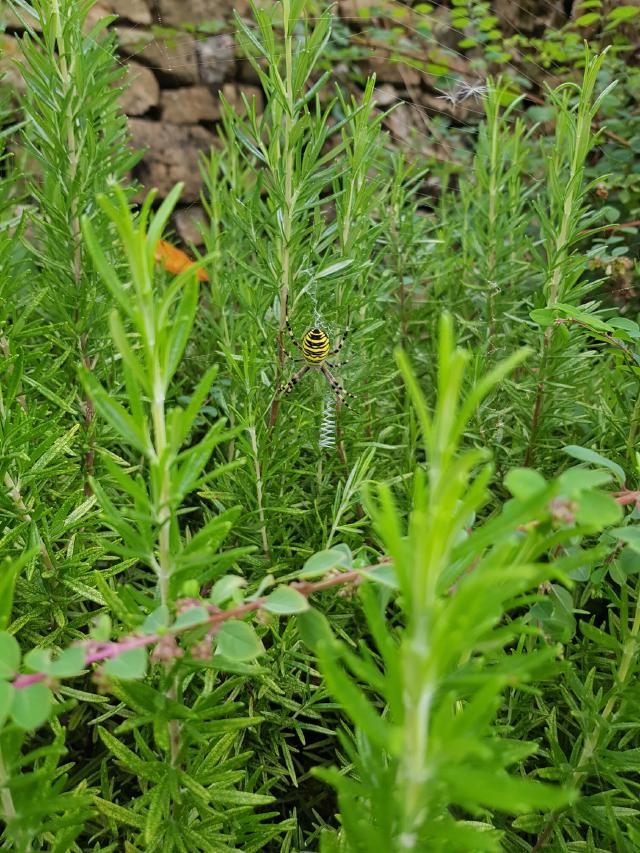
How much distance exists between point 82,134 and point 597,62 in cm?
57

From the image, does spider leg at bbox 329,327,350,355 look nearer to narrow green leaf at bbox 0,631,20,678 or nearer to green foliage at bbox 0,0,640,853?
green foliage at bbox 0,0,640,853

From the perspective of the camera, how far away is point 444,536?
0.89 feet

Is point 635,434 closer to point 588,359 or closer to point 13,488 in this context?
point 588,359

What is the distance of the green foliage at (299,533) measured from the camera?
0.29 m

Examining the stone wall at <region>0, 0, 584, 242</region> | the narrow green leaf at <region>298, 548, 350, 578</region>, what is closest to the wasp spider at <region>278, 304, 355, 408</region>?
the narrow green leaf at <region>298, 548, 350, 578</region>

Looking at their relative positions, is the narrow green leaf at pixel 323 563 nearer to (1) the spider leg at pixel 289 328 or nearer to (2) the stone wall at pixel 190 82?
(1) the spider leg at pixel 289 328

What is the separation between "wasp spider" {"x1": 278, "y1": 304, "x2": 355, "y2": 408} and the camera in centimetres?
78

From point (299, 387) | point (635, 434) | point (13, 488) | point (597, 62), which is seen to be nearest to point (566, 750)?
point (635, 434)

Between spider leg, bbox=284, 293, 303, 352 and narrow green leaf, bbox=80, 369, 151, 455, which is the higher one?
narrow green leaf, bbox=80, 369, 151, 455

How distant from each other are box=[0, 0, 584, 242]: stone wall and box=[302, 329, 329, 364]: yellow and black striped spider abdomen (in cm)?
141

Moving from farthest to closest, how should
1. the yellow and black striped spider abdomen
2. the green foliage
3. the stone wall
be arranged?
the stone wall, the yellow and black striped spider abdomen, the green foliage

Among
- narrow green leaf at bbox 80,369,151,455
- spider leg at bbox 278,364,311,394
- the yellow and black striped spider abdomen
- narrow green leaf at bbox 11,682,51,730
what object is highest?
narrow green leaf at bbox 80,369,151,455

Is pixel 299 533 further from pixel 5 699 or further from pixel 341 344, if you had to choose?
pixel 5 699

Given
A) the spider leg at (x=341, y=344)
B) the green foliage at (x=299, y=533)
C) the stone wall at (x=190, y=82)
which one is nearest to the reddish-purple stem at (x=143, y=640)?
the green foliage at (x=299, y=533)
